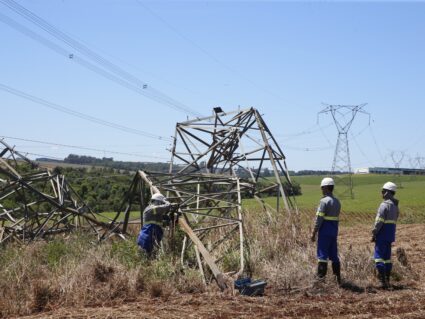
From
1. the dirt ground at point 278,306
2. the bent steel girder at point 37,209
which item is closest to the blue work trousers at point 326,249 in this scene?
the dirt ground at point 278,306

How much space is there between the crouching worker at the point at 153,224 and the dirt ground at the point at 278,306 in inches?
104

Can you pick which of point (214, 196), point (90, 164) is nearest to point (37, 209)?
point (214, 196)

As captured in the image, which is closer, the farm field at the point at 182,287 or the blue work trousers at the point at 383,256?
the farm field at the point at 182,287

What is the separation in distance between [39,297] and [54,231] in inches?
330

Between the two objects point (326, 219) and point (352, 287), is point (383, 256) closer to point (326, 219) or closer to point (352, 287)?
point (352, 287)

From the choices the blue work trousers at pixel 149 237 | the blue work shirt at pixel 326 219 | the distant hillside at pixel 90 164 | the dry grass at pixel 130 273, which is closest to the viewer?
the dry grass at pixel 130 273

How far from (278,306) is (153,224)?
418 centimetres

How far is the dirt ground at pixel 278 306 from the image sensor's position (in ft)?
25.3

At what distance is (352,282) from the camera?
10023mm

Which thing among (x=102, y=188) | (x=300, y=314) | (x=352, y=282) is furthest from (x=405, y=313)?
(x=102, y=188)

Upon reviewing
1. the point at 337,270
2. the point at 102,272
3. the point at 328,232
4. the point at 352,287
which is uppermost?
the point at 328,232

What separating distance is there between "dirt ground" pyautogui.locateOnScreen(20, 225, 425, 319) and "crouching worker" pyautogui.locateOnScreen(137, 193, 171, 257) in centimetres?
265

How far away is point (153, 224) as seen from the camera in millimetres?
11781

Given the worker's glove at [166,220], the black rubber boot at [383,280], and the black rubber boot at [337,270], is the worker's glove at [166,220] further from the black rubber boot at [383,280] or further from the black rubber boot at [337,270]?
the black rubber boot at [383,280]
